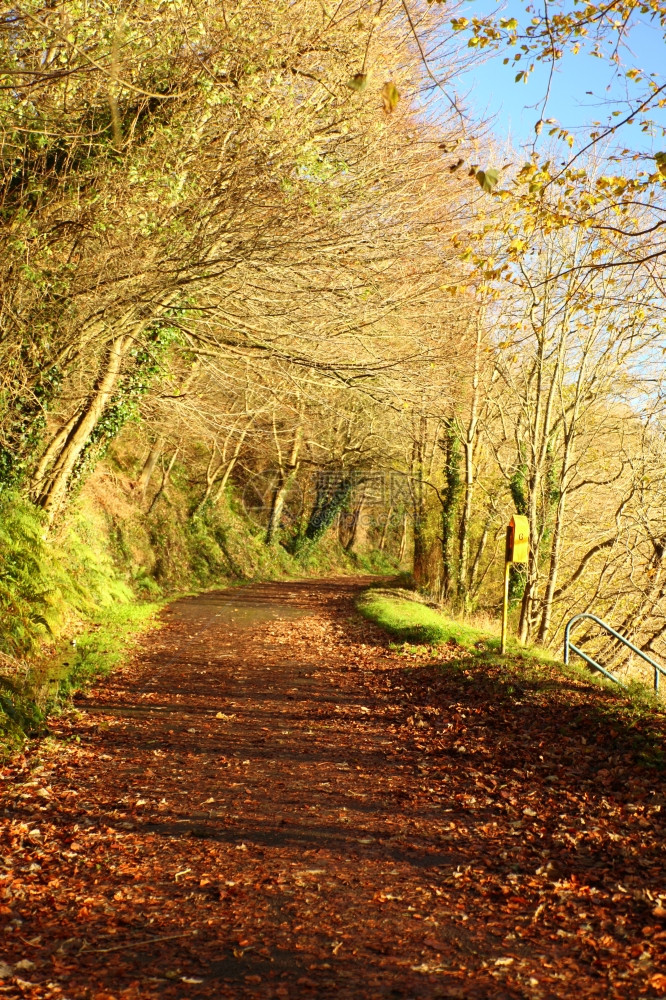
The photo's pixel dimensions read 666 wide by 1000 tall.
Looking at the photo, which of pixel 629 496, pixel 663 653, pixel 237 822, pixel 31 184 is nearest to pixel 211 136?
pixel 31 184

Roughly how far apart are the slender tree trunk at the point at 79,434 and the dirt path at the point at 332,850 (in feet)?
16.6

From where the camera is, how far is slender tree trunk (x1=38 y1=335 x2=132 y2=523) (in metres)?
13.5

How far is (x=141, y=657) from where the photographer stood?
466 inches

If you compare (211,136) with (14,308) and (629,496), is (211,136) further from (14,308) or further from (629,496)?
(629,496)

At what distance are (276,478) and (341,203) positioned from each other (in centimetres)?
2062

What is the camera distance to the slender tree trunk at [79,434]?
531 inches

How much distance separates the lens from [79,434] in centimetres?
1377

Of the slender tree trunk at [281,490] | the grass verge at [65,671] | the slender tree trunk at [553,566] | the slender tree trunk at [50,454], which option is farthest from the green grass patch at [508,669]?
the slender tree trunk at [281,490]

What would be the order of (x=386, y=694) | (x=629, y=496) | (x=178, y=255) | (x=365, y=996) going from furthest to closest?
(x=629, y=496)
(x=178, y=255)
(x=386, y=694)
(x=365, y=996)

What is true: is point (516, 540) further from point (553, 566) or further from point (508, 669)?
point (553, 566)

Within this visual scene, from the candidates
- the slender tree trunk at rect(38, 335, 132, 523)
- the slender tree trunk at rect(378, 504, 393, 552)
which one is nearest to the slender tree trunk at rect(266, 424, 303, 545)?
the slender tree trunk at rect(378, 504, 393, 552)

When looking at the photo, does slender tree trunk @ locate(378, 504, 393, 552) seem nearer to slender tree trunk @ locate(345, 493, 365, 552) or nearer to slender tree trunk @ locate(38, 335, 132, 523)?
slender tree trunk @ locate(345, 493, 365, 552)

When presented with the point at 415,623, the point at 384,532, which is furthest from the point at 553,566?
the point at 384,532

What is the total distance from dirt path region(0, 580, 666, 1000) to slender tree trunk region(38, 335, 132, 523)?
5.06 metres
